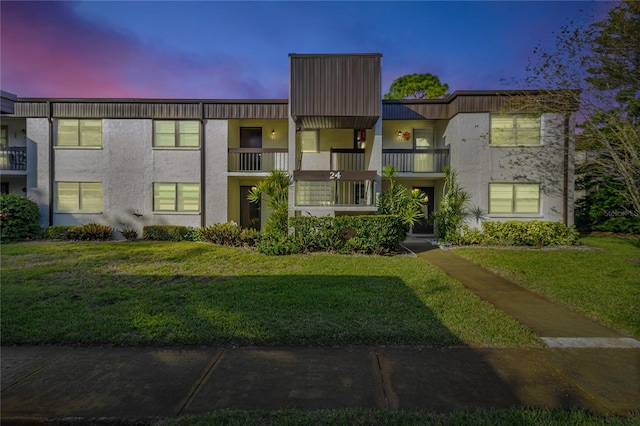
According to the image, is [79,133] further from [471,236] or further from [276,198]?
[471,236]

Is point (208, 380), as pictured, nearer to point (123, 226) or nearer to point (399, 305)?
point (399, 305)

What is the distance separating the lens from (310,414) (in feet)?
8.50

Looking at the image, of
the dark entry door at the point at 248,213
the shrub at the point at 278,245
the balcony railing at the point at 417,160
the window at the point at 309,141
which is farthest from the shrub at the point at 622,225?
the dark entry door at the point at 248,213

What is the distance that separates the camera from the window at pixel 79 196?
14039 millimetres

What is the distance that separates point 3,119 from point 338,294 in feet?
62.5

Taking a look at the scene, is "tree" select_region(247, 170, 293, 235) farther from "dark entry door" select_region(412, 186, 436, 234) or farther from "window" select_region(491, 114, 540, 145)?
"window" select_region(491, 114, 540, 145)

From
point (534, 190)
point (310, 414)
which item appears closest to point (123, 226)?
point (310, 414)

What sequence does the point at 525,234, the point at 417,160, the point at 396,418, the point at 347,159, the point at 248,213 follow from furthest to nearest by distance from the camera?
the point at 248,213, the point at 347,159, the point at 417,160, the point at 525,234, the point at 396,418

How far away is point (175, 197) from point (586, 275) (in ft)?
48.7

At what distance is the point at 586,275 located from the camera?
24.9ft

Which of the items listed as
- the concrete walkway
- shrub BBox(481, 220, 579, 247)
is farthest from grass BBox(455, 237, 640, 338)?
the concrete walkway

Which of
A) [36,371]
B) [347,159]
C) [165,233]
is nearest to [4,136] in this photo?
[165,233]

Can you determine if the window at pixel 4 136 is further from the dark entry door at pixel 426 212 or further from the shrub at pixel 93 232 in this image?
the dark entry door at pixel 426 212

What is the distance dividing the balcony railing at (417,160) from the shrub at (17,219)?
1526cm
